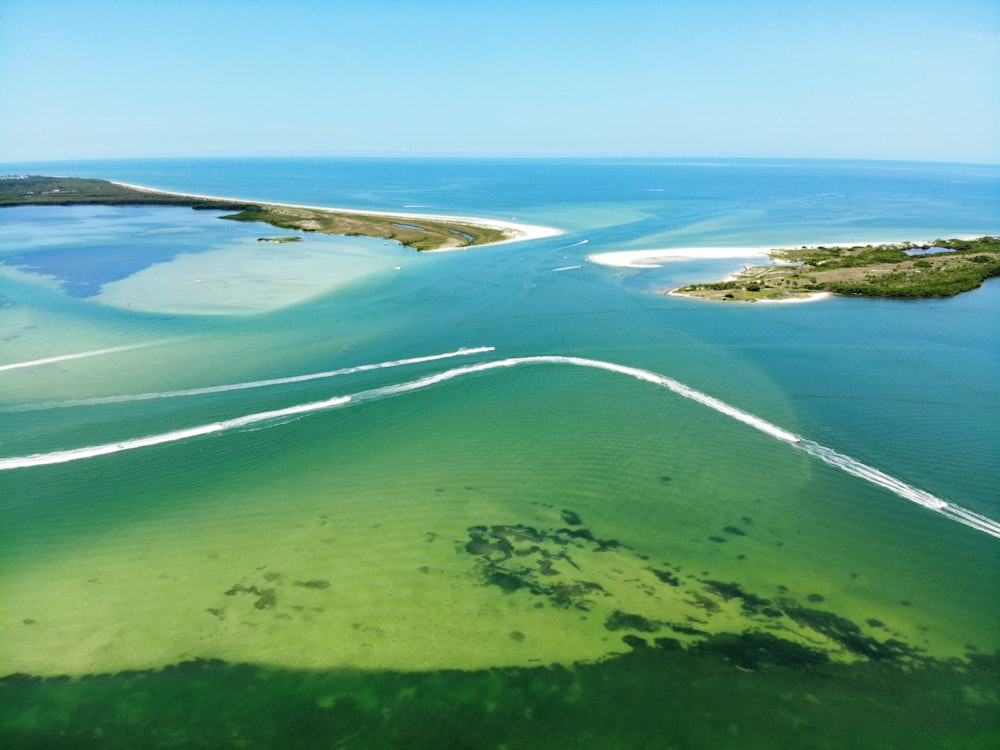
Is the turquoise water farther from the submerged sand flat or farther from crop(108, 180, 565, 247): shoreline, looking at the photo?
crop(108, 180, 565, 247): shoreline

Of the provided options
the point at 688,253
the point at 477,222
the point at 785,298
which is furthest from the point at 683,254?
the point at 477,222

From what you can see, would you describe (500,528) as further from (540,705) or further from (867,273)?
(867,273)

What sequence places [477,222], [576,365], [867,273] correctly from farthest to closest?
1. [477,222]
2. [867,273]
3. [576,365]

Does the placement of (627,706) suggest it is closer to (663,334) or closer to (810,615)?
(810,615)

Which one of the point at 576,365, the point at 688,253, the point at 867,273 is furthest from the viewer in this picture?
the point at 688,253

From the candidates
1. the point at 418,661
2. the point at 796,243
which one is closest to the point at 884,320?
the point at 796,243

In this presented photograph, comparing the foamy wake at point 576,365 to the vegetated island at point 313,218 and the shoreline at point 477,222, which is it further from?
the vegetated island at point 313,218

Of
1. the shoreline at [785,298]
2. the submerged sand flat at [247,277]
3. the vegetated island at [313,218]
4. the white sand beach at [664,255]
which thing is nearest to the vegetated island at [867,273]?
the shoreline at [785,298]
